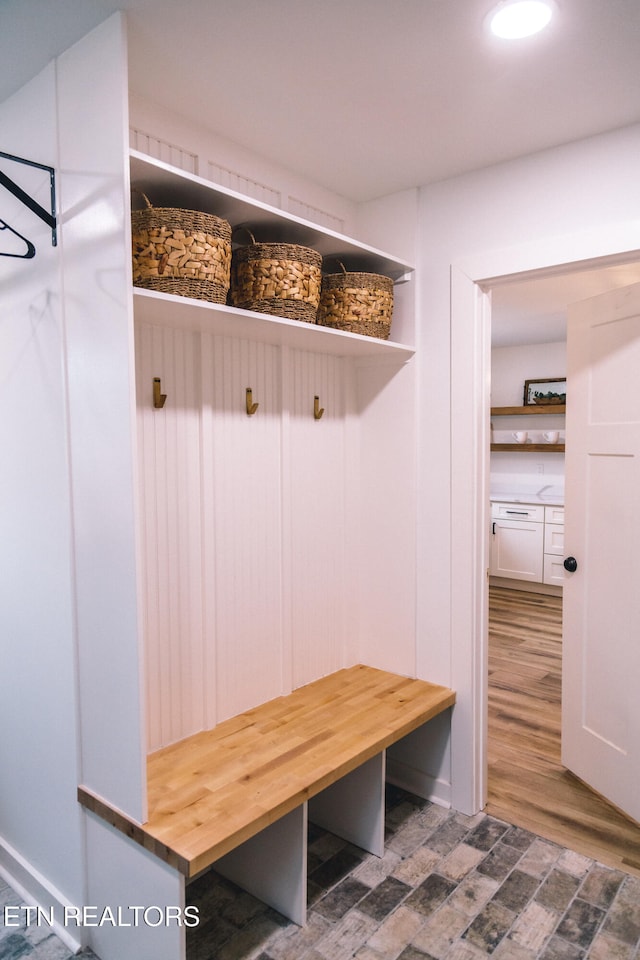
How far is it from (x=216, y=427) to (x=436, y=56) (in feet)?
4.09

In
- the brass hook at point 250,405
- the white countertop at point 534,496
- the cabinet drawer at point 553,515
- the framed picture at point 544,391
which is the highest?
the framed picture at point 544,391

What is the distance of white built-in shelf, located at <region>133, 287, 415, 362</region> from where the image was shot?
175 centimetres

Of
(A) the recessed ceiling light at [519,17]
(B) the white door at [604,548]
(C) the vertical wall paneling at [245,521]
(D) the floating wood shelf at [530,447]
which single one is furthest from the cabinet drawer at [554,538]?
(A) the recessed ceiling light at [519,17]

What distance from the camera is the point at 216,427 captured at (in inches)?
88.0

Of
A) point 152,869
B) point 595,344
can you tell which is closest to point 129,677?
point 152,869

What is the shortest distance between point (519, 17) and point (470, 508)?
1517 millimetres

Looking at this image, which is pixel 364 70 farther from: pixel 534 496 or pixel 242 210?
pixel 534 496

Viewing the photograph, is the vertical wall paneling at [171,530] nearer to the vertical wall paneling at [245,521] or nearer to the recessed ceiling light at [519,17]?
the vertical wall paneling at [245,521]

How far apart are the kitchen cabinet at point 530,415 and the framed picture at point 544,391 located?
70mm

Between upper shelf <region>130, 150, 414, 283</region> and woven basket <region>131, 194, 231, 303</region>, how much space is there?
0.25 feet

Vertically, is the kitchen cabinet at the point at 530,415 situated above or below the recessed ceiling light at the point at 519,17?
below

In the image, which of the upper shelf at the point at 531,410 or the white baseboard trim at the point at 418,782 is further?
the upper shelf at the point at 531,410

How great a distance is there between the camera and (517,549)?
5.90m

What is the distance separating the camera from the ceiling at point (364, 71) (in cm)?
152
